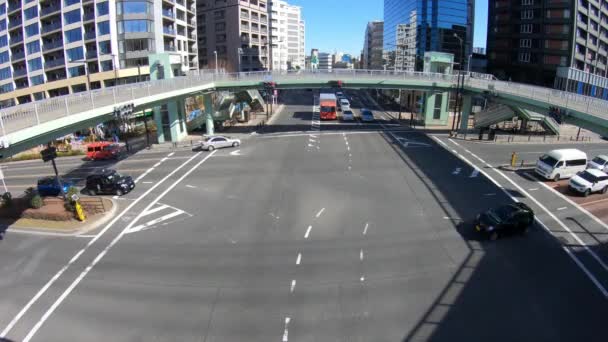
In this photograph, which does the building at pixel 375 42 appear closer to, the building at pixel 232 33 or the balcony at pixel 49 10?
the building at pixel 232 33

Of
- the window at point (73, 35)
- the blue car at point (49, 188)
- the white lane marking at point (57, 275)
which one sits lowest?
the white lane marking at point (57, 275)

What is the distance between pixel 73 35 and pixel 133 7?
1410cm

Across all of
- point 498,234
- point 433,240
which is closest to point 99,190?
point 433,240

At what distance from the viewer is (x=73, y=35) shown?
224 feet

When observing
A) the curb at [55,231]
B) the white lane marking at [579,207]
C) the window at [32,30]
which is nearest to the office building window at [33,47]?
the window at [32,30]

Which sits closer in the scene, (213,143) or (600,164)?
(600,164)

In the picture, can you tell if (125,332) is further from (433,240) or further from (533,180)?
(533,180)

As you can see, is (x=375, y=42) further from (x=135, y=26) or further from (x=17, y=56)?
(x=17, y=56)

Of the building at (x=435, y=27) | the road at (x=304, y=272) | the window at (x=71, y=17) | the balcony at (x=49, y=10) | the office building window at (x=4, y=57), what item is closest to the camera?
the road at (x=304, y=272)

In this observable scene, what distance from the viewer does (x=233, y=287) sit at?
15.6 meters

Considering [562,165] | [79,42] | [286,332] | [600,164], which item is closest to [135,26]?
[79,42]

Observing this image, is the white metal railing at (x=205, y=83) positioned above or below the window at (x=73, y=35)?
below

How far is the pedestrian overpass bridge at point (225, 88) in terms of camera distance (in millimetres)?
21089

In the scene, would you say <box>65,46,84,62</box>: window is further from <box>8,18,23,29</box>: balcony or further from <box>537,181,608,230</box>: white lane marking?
<box>537,181,608,230</box>: white lane marking
